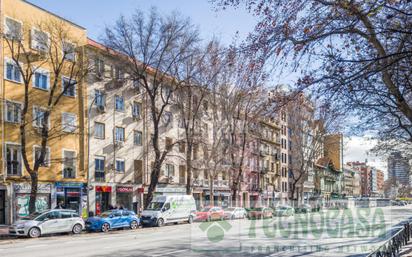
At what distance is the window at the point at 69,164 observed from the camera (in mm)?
37303

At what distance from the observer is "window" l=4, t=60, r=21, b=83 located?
109 feet

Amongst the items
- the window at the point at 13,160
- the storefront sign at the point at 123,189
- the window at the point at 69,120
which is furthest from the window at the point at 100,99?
the window at the point at 13,160

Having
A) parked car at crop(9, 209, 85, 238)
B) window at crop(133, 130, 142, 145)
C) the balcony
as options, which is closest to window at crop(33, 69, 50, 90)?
the balcony

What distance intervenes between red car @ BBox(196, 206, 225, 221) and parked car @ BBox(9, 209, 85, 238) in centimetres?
1288

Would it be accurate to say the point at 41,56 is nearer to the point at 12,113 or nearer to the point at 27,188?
the point at 12,113

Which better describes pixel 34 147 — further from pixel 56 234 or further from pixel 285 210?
pixel 285 210

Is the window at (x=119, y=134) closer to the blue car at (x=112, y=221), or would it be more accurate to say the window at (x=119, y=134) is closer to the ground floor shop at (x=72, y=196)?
the ground floor shop at (x=72, y=196)

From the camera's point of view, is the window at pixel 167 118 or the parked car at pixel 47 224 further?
the window at pixel 167 118

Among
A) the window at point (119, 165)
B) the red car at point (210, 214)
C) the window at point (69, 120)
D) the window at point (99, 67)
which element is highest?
the window at point (99, 67)

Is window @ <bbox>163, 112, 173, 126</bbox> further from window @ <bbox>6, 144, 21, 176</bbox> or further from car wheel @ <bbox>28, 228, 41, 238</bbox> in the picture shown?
car wheel @ <bbox>28, 228, 41, 238</bbox>

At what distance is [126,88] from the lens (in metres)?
45.2

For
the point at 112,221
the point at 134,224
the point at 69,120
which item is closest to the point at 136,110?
the point at 69,120

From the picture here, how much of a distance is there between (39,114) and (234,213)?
1985cm

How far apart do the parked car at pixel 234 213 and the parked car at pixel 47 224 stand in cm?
1734
